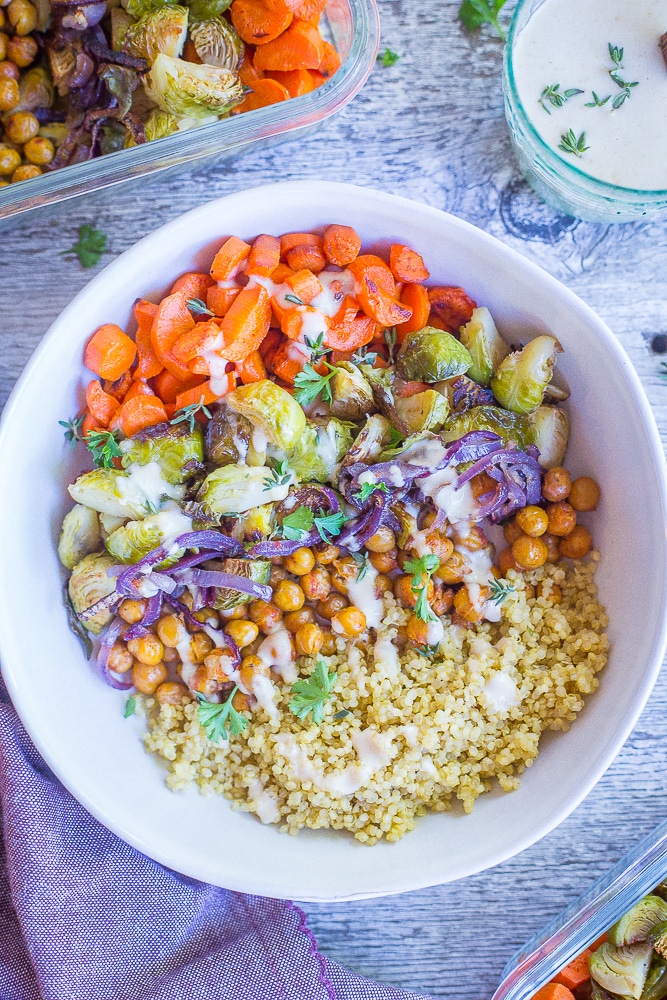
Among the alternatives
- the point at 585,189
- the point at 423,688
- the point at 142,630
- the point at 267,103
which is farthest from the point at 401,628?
the point at 267,103

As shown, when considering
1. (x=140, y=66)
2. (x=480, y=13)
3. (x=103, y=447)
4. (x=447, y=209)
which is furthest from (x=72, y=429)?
(x=480, y=13)

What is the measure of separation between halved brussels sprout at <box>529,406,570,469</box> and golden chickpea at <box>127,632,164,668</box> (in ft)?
3.66

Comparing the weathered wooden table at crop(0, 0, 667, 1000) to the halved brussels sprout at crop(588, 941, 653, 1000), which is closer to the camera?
the halved brussels sprout at crop(588, 941, 653, 1000)

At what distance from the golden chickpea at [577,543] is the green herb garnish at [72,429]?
1297 mm

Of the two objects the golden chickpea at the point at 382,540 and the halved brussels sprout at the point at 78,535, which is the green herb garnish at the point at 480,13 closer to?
the golden chickpea at the point at 382,540

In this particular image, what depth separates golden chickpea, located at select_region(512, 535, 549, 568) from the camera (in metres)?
2.18

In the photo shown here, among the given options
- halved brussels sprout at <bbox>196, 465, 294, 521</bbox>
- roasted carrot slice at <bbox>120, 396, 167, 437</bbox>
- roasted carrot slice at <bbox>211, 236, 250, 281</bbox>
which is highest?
roasted carrot slice at <bbox>211, 236, 250, 281</bbox>

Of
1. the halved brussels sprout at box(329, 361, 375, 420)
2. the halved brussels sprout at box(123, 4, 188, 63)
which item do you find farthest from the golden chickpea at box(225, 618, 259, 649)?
the halved brussels sprout at box(123, 4, 188, 63)

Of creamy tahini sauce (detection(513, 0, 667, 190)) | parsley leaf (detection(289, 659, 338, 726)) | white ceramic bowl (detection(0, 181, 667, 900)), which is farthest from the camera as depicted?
creamy tahini sauce (detection(513, 0, 667, 190))

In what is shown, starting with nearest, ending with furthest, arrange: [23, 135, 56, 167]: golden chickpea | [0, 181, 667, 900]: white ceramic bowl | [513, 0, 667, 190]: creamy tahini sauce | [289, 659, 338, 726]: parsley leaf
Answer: [0, 181, 667, 900]: white ceramic bowl < [289, 659, 338, 726]: parsley leaf < [513, 0, 667, 190]: creamy tahini sauce < [23, 135, 56, 167]: golden chickpea

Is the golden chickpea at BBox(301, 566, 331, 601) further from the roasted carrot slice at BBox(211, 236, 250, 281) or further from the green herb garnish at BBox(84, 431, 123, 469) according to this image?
the roasted carrot slice at BBox(211, 236, 250, 281)

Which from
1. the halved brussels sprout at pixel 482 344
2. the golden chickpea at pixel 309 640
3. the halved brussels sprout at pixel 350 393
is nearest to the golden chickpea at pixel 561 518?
the halved brussels sprout at pixel 482 344

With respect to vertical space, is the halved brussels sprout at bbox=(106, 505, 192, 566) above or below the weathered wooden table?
below

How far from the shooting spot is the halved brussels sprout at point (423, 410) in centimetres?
208
